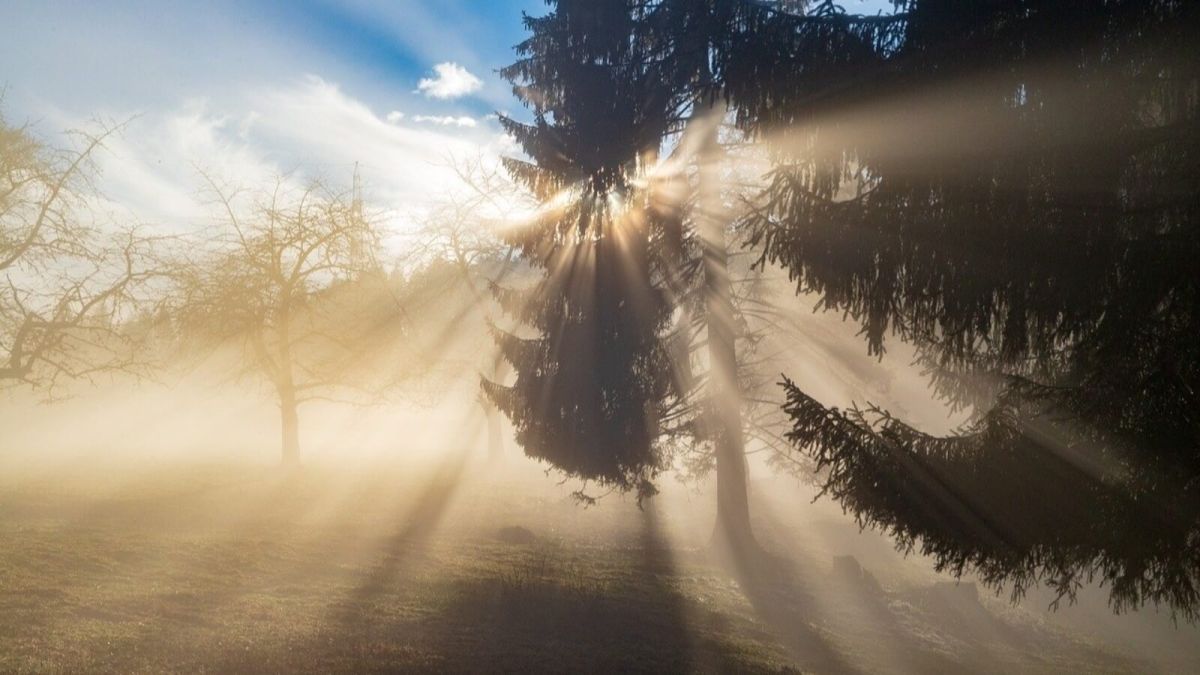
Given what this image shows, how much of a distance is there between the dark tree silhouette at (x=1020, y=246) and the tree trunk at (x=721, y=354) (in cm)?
743

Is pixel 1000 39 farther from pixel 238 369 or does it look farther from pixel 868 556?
pixel 238 369

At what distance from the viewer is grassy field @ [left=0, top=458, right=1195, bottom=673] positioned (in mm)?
7449

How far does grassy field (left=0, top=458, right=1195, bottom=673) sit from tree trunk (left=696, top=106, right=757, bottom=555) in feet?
4.17

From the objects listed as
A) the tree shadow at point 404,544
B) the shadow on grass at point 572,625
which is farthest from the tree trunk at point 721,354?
the tree shadow at point 404,544

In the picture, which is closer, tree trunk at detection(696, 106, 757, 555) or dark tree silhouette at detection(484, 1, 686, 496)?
dark tree silhouette at detection(484, 1, 686, 496)

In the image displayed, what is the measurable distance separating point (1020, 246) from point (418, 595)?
8.82m

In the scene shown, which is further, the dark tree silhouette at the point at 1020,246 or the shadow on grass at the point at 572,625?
the shadow on grass at the point at 572,625

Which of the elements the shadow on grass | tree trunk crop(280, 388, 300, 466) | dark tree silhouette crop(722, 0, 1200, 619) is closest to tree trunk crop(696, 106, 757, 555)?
the shadow on grass

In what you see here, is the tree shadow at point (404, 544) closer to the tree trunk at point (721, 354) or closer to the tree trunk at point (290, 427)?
the tree trunk at point (290, 427)

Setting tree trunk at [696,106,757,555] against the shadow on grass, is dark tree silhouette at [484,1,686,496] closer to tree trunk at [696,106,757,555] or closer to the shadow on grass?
the shadow on grass

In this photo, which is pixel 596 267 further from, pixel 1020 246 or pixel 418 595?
pixel 1020 246

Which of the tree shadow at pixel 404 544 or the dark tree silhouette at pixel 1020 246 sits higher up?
the dark tree silhouette at pixel 1020 246

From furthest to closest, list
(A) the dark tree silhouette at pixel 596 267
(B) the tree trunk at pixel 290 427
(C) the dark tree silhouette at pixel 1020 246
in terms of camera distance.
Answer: (B) the tree trunk at pixel 290 427
(A) the dark tree silhouette at pixel 596 267
(C) the dark tree silhouette at pixel 1020 246

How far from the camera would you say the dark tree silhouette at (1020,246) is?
469 cm
